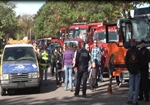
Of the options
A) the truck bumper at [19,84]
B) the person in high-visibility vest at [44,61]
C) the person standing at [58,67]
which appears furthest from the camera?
the person standing at [58,67]

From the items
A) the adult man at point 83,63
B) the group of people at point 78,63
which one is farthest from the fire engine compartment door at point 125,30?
the adult man at point 83,63

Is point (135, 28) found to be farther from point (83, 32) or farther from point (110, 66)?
point (83, 32)

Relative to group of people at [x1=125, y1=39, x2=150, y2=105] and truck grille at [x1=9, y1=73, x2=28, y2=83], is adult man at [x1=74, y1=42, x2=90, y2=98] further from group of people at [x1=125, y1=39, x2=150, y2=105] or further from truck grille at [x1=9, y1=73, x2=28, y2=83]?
truck grille at [x1=9, y1=73, x2=28, y2=83]

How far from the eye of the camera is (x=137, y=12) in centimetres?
1441

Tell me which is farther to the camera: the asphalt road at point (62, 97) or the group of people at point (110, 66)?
the asphalt road at point (62, 97)

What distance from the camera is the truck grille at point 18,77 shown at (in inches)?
486

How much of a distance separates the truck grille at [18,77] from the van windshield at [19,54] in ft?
3.20

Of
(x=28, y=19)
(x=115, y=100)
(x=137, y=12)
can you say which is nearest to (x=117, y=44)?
(x=137, y=12)

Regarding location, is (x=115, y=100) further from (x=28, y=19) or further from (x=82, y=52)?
Result: (x=28, y=19)

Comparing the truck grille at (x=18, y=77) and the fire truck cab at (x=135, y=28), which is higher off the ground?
the fire truck cab at (x=135, y=28)

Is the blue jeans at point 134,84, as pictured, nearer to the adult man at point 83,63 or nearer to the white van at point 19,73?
the adult man at point 83,63

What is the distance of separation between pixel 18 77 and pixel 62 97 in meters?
1.81

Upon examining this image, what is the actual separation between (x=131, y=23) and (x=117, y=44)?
39.0 inches

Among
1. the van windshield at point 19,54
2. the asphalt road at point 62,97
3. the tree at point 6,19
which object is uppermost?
the tree at point 6,19
